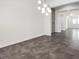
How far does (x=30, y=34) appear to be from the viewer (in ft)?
26.9

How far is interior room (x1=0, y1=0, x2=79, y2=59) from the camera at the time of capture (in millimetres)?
4832

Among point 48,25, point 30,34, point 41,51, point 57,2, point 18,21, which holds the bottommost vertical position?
point 41,51

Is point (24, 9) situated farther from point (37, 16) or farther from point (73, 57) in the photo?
point (73, 57)

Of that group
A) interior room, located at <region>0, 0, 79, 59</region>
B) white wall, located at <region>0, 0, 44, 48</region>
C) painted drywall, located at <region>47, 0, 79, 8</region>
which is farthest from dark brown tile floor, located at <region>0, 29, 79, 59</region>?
painted drywall, located at <region>47, 0, 79, 8</region>

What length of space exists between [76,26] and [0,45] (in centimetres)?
1314

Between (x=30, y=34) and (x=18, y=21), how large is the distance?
177 cm

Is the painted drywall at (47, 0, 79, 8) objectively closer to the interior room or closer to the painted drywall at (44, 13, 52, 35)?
the interior room

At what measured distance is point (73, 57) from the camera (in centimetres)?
429

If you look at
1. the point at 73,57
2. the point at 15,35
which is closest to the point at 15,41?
the point at 15,35

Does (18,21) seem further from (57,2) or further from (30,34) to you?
(57,2)

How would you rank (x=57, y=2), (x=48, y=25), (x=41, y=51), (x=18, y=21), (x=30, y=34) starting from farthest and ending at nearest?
(x=48, y=25), (x=30, y=34), (x=57, y=2), (x=18, y=21), (x=41, y=51)

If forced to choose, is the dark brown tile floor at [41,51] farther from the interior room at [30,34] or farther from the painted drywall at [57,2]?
the painted drywall at [57,2]

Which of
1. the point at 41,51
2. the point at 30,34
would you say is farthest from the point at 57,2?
the point at 41,51

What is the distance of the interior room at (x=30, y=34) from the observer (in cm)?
483
